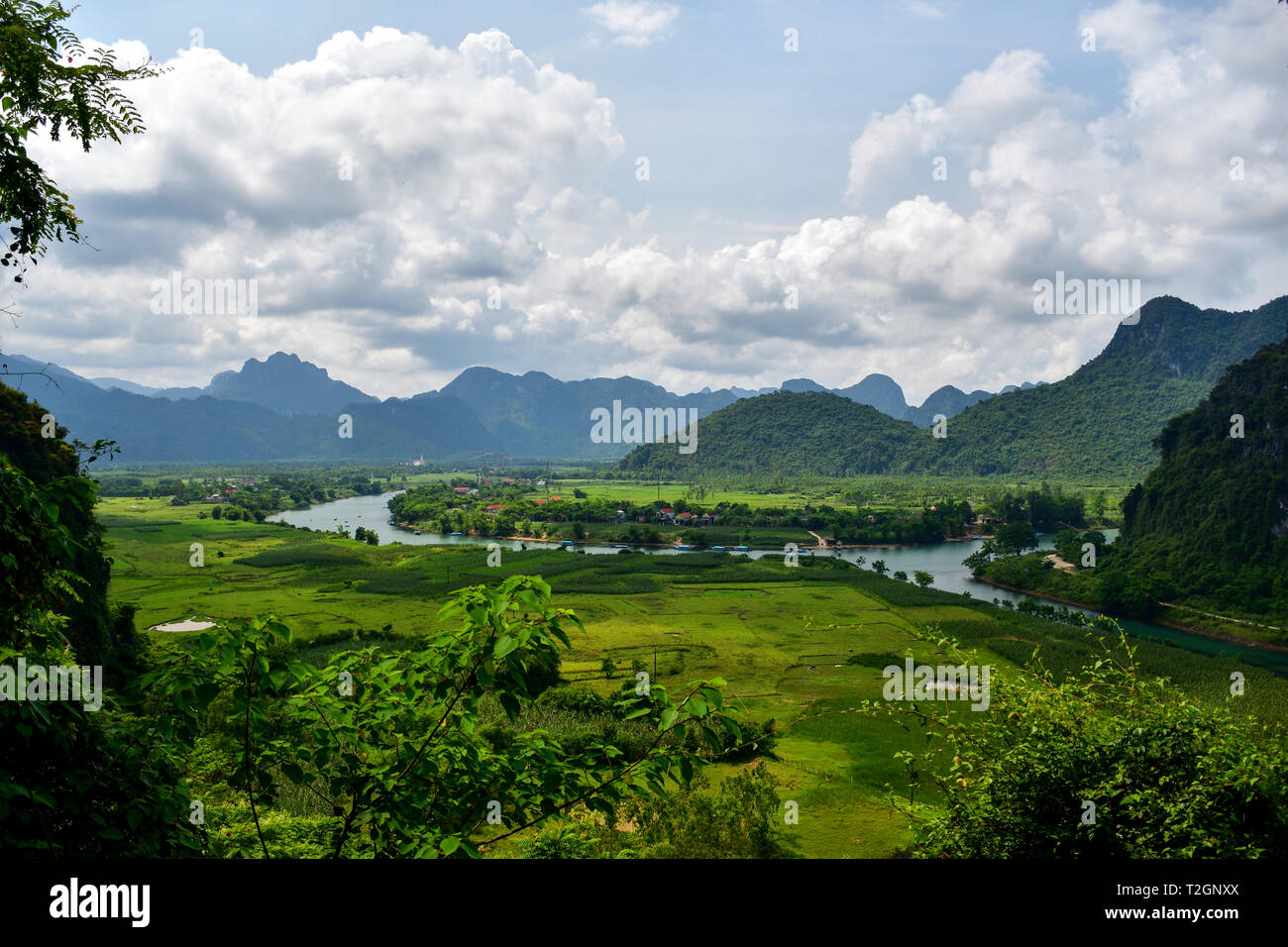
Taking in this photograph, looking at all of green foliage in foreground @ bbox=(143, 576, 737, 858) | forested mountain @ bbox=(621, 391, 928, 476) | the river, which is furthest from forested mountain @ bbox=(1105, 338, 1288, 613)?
forested mountain @ bbox=(621, 391, 928, 476)

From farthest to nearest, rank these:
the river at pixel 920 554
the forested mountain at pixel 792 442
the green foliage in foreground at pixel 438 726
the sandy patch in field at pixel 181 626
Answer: the forested mountain at pixel 792 442 < the river at pixel 920 554 < the sandy patch in field at pixel 181 626 < the green foliage in foreground at pixel 438 726

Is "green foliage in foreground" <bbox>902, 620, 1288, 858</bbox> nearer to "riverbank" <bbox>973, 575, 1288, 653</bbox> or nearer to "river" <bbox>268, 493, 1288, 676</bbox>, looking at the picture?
"river" <bbox>268, 493, 1288, 676</bbox>

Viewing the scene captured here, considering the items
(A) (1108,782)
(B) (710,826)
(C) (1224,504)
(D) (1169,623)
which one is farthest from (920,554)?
(A) (1108,782)

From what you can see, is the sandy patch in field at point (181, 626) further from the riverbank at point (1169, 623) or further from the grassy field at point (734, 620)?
the riverbank at point (1169, 623)

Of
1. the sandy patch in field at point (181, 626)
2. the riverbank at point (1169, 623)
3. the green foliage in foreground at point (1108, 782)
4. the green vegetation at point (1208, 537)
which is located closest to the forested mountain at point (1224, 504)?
the green vegetation at point (1208, 537)

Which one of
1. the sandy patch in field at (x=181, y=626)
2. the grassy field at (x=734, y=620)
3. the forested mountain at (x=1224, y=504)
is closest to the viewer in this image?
the grassy field at (x=734, y=620)
